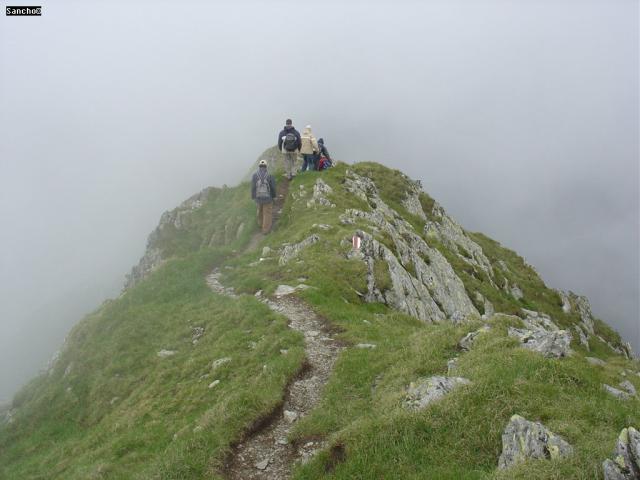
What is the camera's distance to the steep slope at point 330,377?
1068cm

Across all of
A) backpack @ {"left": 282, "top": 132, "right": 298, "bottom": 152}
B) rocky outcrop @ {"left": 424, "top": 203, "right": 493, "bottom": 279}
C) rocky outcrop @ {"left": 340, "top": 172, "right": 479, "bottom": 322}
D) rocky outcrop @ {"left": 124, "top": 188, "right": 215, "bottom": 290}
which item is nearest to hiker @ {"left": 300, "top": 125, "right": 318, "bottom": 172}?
rocky outcrop @ {"left": 340, "top": 172, "right": 479, "bottom": 322}

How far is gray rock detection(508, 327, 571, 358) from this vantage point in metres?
13.6

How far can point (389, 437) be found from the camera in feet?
36.4

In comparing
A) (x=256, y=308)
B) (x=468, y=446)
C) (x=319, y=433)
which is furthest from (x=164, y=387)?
(x=468, y=446)

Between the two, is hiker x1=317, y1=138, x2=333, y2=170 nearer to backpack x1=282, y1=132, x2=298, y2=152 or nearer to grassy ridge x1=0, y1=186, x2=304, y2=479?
backpack x1=282, y1=132, x2=298, y2=152

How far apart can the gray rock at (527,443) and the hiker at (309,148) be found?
4238cm

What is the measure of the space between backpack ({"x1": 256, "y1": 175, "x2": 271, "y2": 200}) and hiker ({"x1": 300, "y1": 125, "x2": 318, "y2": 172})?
11.8m

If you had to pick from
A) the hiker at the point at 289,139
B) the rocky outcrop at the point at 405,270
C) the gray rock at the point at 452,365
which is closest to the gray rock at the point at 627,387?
the gray rock at the point at 452,365

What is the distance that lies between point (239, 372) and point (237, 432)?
15.1 feet

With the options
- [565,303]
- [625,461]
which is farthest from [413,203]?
[625,461]

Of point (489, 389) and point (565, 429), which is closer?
point (565, 429)

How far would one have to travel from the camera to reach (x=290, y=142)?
43656 mm

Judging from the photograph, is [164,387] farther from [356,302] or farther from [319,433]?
[356,302]

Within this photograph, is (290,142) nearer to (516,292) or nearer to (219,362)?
(219,362)
